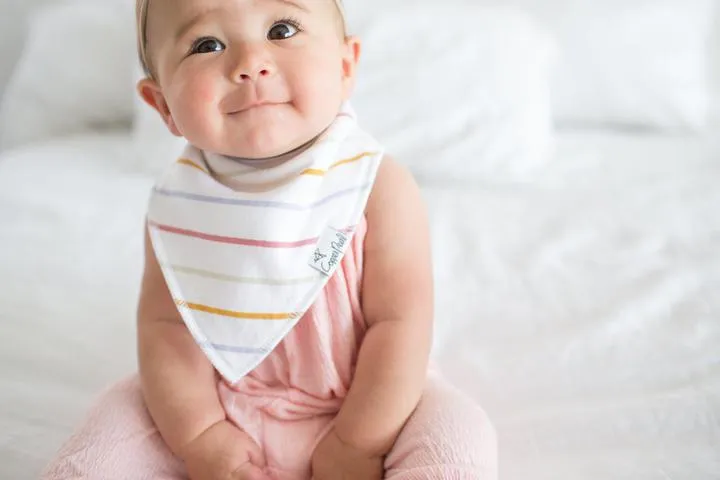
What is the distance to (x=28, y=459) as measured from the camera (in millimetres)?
746

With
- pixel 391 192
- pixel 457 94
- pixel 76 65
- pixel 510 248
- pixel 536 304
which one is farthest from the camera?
pixel 76 65

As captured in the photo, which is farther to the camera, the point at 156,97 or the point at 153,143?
the point at 153,143

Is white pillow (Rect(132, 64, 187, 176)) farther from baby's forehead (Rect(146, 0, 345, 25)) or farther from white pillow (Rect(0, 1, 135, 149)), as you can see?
baby's forehead (Rect(146, 0, 345, 25))

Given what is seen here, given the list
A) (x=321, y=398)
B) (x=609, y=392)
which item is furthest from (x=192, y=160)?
(x=609, y=392)

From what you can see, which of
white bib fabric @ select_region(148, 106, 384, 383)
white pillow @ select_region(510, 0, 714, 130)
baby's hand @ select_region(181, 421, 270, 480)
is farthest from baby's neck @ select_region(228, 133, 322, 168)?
white pillow @ select_region(510, 0, 714, 130)

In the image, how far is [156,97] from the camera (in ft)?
2.52

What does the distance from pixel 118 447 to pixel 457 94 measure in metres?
0.89

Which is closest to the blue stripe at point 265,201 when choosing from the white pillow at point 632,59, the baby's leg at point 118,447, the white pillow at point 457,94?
the baby's leg at point 118,447

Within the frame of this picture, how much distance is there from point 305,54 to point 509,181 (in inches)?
Answer: 27.7

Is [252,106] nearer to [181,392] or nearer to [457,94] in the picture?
[181,392]

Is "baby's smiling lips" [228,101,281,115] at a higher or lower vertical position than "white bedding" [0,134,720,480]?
higher

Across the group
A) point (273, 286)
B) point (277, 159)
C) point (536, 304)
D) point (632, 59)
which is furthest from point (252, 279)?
point (632, 59)

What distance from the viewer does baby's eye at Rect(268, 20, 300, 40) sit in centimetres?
67

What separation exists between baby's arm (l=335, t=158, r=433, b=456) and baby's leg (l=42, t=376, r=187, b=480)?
0.62 ft
